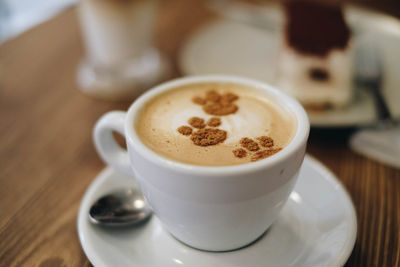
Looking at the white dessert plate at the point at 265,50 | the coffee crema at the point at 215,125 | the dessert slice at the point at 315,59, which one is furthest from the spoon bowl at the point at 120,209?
the dessert slice at the point at 315,59

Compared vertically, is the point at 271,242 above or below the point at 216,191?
below

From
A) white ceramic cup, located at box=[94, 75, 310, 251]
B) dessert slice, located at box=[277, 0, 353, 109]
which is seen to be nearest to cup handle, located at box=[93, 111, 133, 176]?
white ceramic cup, located at box=[94, 75, 310, 251]

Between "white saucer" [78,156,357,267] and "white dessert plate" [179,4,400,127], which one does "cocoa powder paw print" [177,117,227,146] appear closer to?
"white saucer" [78,156,357,267]

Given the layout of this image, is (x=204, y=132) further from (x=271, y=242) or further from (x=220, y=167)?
(x=271, y=242)

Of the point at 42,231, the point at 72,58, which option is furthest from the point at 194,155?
the point at 72,58

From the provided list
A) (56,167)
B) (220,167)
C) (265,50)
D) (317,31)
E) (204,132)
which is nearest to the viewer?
(220,167)

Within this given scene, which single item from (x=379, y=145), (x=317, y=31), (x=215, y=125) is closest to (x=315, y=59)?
(x=317, y=31)

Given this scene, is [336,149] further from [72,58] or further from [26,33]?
[26,33]
